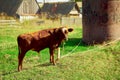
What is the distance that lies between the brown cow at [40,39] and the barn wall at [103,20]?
3.76 meters

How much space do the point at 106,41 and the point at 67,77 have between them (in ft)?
13.1

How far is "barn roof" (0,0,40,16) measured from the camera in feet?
140

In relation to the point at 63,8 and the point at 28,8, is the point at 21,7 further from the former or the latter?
the point at 63,8

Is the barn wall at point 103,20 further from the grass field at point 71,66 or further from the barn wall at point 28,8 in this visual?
the barn wall at point 28,8

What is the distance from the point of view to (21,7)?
140ft

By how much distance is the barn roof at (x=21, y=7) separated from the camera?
1682 inches

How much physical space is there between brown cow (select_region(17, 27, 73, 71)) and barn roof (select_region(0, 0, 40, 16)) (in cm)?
3410

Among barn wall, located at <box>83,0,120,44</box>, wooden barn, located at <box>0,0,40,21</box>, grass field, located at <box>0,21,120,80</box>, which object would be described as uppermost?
barn wall, located at <box>83,0,120,44</box>

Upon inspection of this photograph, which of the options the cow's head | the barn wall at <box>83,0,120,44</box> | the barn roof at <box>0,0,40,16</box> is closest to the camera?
the cow's head

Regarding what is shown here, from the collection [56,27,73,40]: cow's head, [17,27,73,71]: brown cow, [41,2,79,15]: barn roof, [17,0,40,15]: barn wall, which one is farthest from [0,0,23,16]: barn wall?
[56,27,73,40]: cow's head

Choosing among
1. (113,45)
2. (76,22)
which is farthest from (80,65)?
(76,22)

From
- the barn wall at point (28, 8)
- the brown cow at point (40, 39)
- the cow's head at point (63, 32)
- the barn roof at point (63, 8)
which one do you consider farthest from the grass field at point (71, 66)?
the barn wall at point (28, 8)

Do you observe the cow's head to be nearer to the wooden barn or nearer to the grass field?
the grass field

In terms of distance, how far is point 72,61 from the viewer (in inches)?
360
